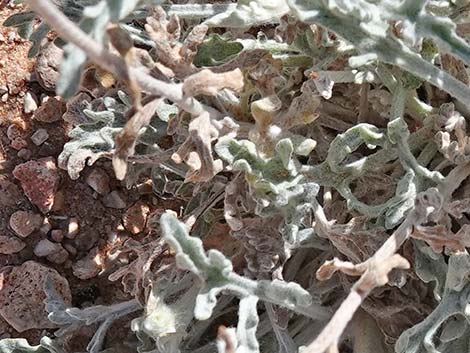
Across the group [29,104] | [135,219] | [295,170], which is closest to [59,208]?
[135,219]

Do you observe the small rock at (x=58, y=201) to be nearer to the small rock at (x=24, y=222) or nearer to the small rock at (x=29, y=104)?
the small rock at (x=24, y=222)

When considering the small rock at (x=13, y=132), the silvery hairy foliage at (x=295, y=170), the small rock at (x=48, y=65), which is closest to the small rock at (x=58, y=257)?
the silvery hairy foliage at (x=295, y=170)

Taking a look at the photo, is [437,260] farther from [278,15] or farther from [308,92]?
[278,15]

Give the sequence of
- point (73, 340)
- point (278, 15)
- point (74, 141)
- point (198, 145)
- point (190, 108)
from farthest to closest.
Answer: point (73, 340) → point (74, 141) → point (278, 15) → point (198, 145) → point (190, 108)

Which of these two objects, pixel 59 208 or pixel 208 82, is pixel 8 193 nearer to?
pixel 59 208

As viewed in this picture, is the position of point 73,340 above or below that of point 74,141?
below

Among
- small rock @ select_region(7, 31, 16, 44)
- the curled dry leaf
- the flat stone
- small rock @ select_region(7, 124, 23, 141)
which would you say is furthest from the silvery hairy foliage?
small rock @ select_region(7, 31, 16, 44)

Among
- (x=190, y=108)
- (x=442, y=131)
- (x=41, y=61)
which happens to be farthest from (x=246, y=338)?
(x=41, y=61)

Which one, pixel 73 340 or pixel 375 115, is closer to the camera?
pixel 375 115
